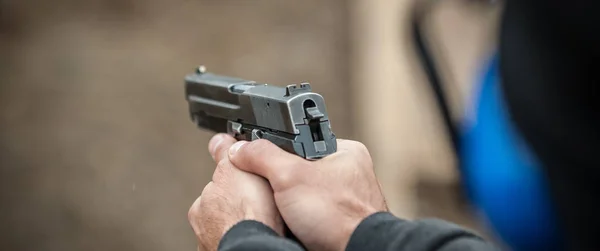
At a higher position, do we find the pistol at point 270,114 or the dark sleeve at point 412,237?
the pistol at point 270,114

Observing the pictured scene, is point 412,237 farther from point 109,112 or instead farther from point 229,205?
point 109,112

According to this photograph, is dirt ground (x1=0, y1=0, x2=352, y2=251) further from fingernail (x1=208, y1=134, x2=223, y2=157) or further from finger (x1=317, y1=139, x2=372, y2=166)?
finger (x1=317, y1=139, x2=372, y2=166)

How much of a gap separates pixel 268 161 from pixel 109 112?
1.18 metres

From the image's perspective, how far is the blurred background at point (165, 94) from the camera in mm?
1911

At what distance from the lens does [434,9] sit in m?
2.07

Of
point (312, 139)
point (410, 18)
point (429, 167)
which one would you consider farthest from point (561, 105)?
point (429, 167)

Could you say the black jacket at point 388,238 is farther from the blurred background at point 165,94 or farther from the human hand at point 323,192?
the blurred background at point 165,94

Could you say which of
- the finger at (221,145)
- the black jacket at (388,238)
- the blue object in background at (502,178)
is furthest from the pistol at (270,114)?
the blue object in background at (502,178)

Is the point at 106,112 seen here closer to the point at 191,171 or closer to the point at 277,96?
the point at 191,171

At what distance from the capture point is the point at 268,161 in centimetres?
90

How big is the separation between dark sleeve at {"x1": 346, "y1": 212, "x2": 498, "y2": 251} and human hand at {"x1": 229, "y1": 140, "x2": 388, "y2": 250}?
1.4 inches

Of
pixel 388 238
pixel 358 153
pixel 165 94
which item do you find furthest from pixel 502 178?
pixel 165 94

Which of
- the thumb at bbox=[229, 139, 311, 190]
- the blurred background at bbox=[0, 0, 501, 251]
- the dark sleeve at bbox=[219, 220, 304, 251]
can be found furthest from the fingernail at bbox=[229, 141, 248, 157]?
the blurred background at bbox=[0, 0, 501, 251]

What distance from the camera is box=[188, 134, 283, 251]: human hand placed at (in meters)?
0.89
